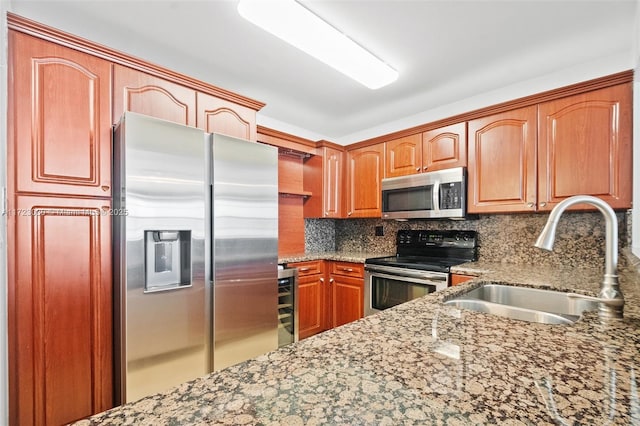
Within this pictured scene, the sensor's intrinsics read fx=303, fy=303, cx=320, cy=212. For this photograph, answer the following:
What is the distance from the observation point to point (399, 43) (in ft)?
6.48

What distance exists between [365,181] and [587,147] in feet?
5.98

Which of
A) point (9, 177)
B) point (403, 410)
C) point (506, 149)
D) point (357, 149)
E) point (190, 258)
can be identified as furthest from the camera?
point (357, 149)

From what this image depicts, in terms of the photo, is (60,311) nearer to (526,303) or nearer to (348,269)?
(348,269)

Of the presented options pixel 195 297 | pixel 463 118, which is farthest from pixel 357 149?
pixel 195 297

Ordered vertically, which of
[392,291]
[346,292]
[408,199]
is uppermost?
[408,199]

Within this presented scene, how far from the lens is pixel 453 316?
35.7 inches

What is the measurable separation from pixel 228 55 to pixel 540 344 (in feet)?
7.54

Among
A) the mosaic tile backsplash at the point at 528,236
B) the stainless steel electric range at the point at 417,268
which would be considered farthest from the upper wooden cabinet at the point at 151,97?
the mosaic tile backsplash at the point at 528,236

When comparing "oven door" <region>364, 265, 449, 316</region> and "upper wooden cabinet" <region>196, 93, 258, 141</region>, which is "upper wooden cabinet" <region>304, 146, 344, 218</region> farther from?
"upper wooden cabinet" <region>196, 93, 258, 141</region>

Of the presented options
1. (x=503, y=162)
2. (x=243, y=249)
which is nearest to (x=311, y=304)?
(x=243, y=249)

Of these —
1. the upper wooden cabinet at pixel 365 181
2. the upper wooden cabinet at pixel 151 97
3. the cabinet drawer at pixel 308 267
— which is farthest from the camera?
the upper wooden cabinet at pixel 365 181

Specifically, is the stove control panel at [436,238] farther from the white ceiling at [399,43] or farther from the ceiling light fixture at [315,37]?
the ceiling light fixture at [315,37]

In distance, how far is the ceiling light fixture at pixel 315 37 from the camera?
154 centimetres

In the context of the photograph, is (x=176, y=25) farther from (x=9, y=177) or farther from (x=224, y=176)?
(x=9, y=177)
